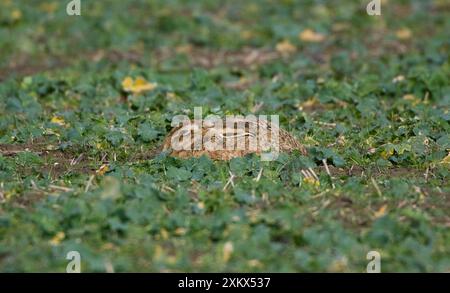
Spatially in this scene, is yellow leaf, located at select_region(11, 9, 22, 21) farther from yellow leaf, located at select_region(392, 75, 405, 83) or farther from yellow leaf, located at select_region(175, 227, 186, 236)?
yellow leaf, located at select_region(175, 227, 186, 236)

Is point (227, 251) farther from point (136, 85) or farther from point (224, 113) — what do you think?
point (136, 85)

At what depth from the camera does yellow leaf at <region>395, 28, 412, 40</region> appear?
10.6 meters

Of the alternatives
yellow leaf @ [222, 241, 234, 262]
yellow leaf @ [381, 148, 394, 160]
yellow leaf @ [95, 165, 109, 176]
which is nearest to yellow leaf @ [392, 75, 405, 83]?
yellow leaf @ [381, 148, 394, 160]

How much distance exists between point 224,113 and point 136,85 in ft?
5.51

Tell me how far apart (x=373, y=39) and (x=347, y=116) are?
3.21 metres

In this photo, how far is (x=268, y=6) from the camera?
38.5 feet

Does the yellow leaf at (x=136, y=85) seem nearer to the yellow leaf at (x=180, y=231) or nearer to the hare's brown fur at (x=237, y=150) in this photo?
the hare's brown fur at (x=237, y=150)

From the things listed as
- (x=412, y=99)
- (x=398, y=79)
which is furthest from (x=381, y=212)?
(x=398, y=79)

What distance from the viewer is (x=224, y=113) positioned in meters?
6.89

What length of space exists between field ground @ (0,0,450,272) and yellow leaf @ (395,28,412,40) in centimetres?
2
